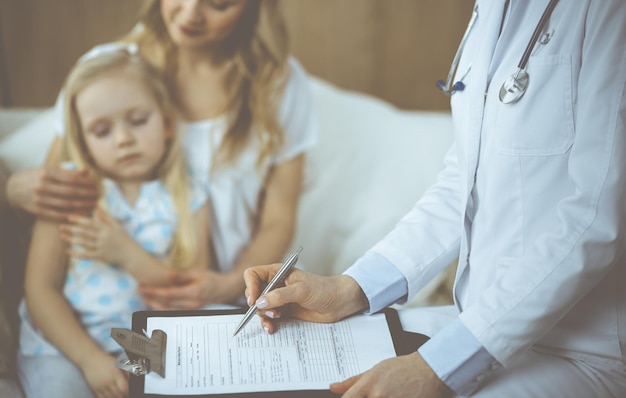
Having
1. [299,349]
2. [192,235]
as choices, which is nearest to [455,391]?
[299,349]

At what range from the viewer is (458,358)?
839 millimetres

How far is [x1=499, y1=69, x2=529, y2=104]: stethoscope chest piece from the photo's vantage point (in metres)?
0.87

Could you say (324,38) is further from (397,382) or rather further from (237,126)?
(397,382)

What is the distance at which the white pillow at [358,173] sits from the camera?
177 centimetres

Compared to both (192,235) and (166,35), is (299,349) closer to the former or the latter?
(192,235)

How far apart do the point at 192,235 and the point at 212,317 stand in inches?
20.5

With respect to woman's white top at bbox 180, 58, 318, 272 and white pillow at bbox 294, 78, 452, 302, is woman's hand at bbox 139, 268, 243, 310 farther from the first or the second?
white pillow at bbox 294, 78, 452, 302

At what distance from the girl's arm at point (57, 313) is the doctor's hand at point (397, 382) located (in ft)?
1.84

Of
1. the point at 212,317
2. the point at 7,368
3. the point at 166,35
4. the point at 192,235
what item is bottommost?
the point at 7,368

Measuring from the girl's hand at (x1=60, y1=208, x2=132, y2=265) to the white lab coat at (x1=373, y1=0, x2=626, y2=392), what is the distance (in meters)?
0.64

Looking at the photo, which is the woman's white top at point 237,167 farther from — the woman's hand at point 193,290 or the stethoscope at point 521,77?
the stethoscope at point 521,77

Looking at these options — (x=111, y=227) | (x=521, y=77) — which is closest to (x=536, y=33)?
(x=521, y=77)

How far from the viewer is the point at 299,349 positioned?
2.93 feet

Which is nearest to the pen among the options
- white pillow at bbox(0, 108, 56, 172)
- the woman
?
the woman
